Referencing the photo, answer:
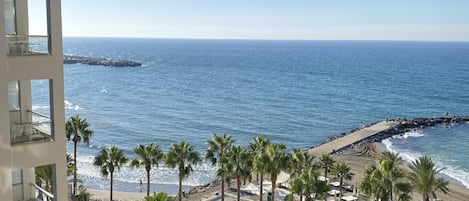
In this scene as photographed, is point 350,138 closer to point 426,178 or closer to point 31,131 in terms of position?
point 426,178

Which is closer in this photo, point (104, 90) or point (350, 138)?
point (350, 138)

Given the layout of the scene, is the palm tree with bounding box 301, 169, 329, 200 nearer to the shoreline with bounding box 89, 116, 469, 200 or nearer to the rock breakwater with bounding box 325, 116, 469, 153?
the shoreline with bounding box 89, 116, 469, 200

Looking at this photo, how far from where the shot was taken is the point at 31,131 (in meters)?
11.5

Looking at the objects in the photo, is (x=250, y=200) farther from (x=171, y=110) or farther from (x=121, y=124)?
(x=171, y=110)

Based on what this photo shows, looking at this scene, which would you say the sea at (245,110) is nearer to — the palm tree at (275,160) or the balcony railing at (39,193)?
the palm tree at (275,160)

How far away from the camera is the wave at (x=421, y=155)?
5953 cm

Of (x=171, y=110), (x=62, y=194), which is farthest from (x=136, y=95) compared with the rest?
(x=62, y=194)

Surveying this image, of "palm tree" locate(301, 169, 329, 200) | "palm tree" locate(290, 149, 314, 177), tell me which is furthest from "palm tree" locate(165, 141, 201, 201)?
"palm tree" locate(301, 169, 329, 200)

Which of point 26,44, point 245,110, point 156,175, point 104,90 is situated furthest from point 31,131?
point 104,90

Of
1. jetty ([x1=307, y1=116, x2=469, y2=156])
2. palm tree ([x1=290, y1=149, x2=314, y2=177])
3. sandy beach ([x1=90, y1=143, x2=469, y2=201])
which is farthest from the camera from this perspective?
jetty ([x1=307, y1=116, x2=469, y2=156])

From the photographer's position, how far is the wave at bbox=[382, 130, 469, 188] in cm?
5953

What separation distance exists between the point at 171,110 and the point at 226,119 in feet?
45.8

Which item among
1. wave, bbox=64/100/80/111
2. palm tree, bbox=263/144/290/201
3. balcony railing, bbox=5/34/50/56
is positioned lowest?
wave, bbox=64/100/80/111

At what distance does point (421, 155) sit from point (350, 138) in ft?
37.8
